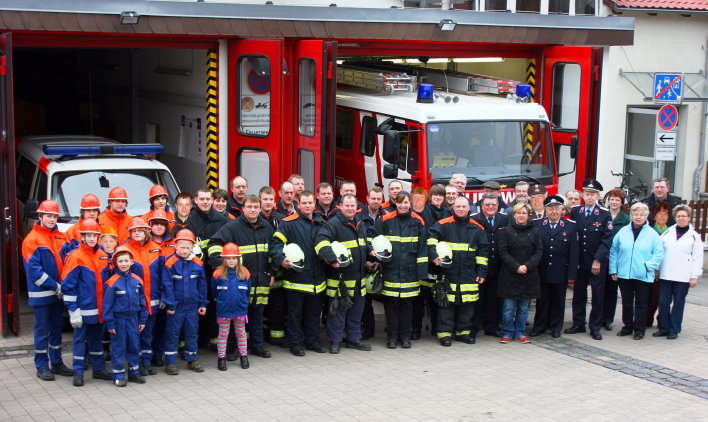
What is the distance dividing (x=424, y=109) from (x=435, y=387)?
14.1ft

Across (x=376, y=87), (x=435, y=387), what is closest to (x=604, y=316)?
(x=435, y=387)

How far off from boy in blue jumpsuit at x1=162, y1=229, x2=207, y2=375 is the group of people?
0.04ft

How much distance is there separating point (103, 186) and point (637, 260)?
600 cm

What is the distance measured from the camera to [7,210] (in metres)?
9.64

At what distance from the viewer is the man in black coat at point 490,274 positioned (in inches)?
402

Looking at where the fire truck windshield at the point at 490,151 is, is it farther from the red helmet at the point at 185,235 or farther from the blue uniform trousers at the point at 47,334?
the blue uniform trousers at the point at 47,334

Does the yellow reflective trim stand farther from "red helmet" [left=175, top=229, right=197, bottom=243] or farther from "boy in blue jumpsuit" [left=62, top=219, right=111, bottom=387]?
"boy in blue jumpsuit" [left=62, top=219, right=111, bottom=387]

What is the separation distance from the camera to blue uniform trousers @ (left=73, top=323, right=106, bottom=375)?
8.27 meters

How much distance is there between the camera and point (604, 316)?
35.7 ft

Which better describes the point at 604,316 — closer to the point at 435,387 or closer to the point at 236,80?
the point at 435,387

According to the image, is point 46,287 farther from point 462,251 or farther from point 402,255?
point 462,251

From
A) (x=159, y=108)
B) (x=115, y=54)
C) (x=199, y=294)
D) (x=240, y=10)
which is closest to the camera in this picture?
(x=199, y=294)

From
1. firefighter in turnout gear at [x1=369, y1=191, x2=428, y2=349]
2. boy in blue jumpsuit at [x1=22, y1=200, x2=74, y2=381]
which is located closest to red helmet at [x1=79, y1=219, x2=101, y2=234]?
boy in blue jumpsuit at [x1=22, y1=200, x2=74, y2=381]

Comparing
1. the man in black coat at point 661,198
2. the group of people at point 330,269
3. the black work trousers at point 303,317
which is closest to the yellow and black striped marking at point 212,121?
the group of people at point 330,269
